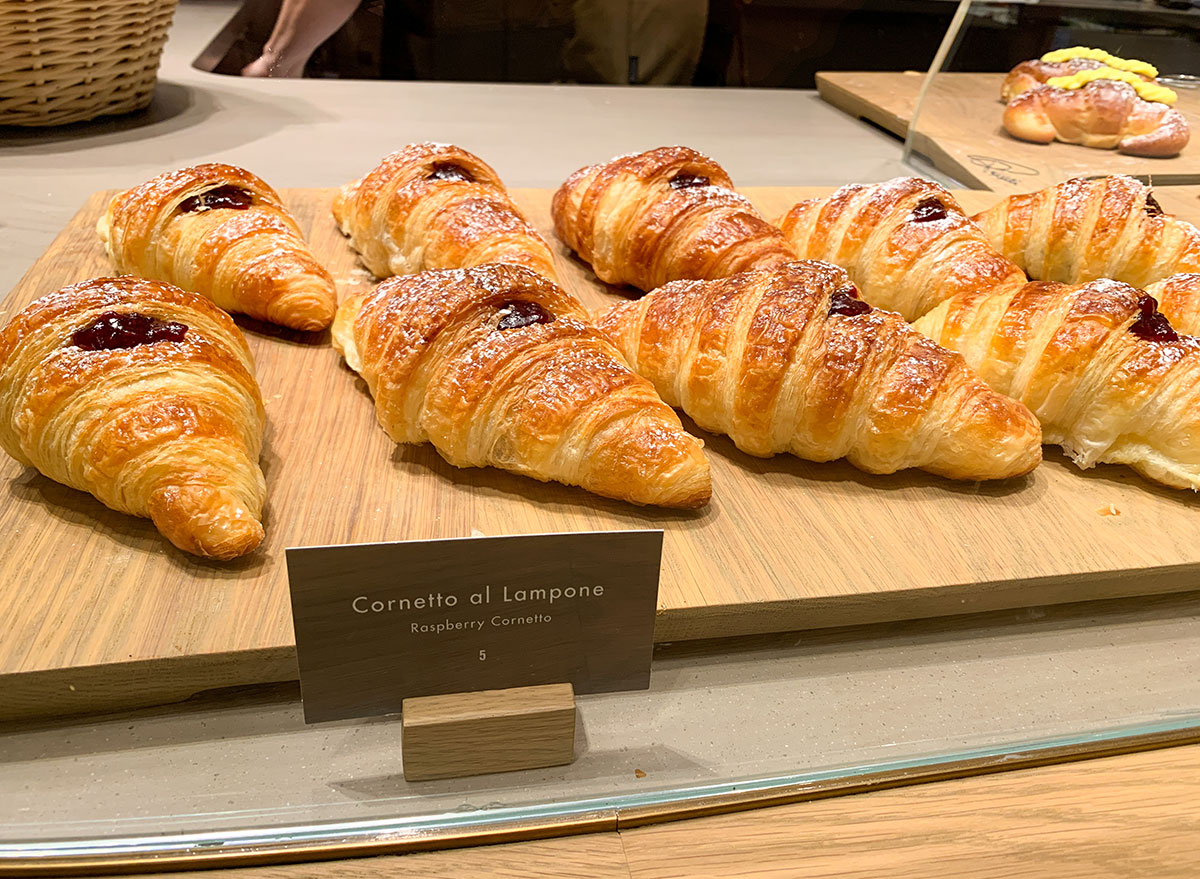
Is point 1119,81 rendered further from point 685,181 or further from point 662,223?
point 662,223

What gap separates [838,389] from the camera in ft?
4.53

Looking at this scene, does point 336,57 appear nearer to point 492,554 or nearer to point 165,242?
point 165,242

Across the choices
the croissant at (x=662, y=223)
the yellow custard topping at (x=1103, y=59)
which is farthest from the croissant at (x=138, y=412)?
the yellow custard topping at (x=1103, y=59)

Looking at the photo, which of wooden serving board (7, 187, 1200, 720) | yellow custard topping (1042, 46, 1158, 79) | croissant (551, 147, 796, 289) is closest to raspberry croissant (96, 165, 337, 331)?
wooden serving board (7, 187, 1200, 720)

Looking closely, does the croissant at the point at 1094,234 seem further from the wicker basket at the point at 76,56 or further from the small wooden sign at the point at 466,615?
the wicker basket at the point at 76,56

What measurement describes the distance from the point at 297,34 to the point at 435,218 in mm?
1616

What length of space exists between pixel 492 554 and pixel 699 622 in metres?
0.36

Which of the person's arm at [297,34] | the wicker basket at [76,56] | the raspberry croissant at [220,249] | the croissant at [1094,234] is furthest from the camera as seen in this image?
the person's arm at [297,34]

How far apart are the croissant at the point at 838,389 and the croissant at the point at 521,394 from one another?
0.13 m

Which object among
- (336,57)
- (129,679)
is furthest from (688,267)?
(336,57)

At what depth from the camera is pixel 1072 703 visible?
1124 mm

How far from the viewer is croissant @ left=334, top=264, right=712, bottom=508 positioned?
1297mm

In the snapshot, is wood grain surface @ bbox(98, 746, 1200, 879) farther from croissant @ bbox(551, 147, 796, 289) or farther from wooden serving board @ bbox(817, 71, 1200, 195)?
wooden serving board @ bbox(817, 71, 1200, 195)

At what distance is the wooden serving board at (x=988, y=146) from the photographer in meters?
2.47
